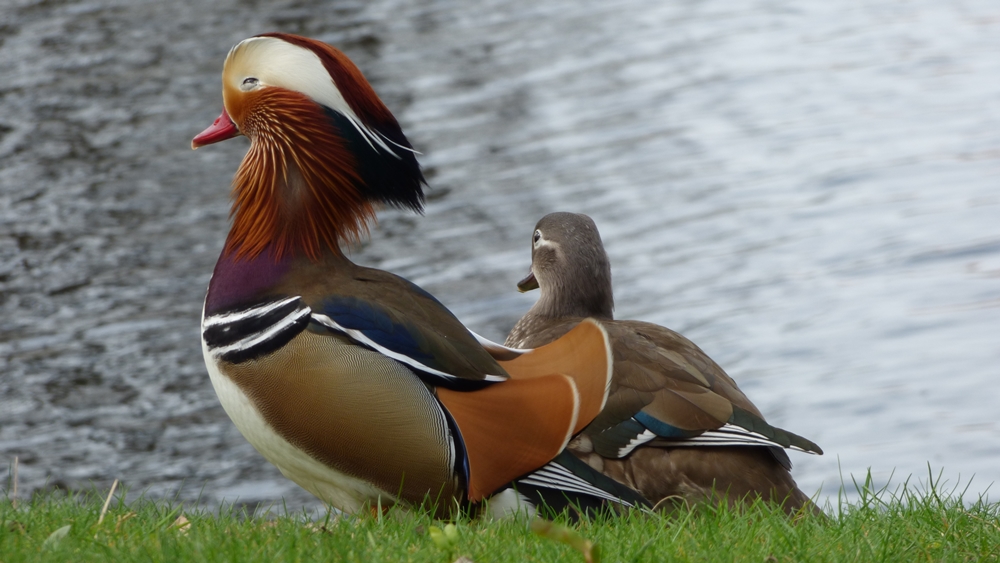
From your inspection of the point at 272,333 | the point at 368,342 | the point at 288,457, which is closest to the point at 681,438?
the point at 368,342

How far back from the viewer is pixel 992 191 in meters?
11.1

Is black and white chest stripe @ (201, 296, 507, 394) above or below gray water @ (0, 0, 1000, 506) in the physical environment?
above

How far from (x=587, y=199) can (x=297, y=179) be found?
736 centimetres

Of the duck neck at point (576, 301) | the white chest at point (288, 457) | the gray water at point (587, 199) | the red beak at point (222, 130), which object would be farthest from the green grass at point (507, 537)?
the duck neck at point (576, 301)

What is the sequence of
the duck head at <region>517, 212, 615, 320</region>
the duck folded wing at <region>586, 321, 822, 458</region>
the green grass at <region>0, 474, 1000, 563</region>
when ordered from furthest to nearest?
the duck head at <region>517, 212, 615, 320</region>, the duck folded wing at <region>586, 321, 822, 458</region>, the green grass at <region>0, 474, 1000, 563</region>

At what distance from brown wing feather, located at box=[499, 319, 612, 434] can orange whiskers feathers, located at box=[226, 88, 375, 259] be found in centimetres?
82

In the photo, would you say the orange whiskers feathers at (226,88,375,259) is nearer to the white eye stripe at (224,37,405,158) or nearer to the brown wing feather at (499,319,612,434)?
the white eye stripe at (224,37,405,158)

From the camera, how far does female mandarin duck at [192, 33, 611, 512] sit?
13.4ft

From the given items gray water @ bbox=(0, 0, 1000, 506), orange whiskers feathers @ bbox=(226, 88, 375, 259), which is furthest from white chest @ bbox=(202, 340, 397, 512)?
gray water @ bbox=(0, 0, 1000, 506)

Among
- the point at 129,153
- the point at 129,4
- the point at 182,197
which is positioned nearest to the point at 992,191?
the point at 182,197

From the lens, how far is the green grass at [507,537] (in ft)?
10.8

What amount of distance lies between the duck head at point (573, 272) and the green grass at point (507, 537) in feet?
6.87

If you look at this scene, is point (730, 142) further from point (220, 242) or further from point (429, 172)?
point (220, 242)

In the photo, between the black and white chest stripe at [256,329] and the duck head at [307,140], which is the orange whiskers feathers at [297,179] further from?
the black and white chest stripe at [256,329]
